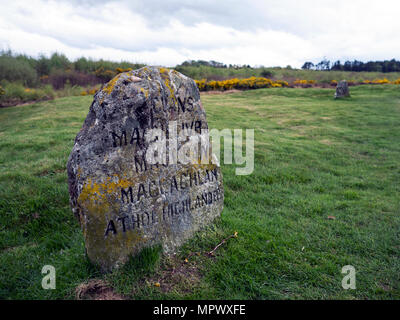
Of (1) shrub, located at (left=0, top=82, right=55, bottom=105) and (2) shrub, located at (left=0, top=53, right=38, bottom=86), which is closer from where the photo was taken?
(1) shrub, located at (left=0, top=82, right=55, bottom=105)

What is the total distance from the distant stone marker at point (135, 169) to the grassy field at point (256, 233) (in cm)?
31

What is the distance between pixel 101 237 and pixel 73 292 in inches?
25.7

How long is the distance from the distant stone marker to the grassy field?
0.31 metres

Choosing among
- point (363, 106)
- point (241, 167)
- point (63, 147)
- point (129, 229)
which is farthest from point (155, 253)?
point (363, 106)

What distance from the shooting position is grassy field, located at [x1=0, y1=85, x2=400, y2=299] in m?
3.25

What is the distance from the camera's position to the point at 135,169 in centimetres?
345

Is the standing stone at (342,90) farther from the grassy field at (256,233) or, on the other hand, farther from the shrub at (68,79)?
the shrub at (68,79)

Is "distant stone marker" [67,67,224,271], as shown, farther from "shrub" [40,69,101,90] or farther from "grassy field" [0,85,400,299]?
"shrub" [40,69,101,90]

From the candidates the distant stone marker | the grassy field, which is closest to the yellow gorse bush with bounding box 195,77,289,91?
the grassy field

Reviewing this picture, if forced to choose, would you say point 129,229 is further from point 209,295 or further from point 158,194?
point 209,295

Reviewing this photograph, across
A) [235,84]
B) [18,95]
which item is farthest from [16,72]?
[235,84]

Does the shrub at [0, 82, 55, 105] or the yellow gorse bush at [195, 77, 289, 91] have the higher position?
the yellow gorse bush at [195, 77, 289, 91]

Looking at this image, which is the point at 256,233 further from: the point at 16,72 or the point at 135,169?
the point at 16,72

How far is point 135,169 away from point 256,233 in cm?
217
